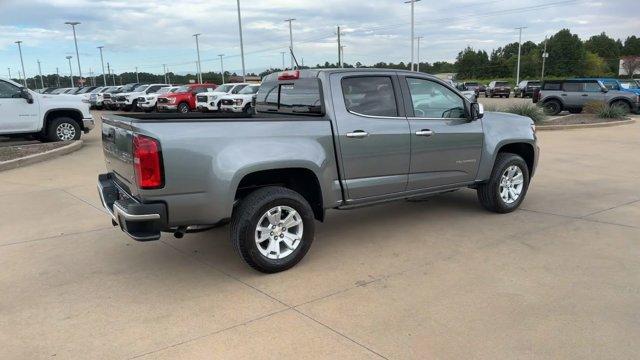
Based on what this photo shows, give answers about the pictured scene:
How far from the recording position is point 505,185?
6.27 metres

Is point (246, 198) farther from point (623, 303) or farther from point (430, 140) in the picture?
point (623, 303)

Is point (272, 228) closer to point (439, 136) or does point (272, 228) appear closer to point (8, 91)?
point (439, 136)

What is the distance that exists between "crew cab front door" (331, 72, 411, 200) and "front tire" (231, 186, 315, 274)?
0.62m

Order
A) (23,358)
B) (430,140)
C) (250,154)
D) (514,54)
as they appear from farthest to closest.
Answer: (514,54)
(430,140)
(250,154)
(23,358)

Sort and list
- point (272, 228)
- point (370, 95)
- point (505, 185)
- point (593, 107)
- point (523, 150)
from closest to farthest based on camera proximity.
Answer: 1. point (272, 228)
2. point (370, 95)
3. point (505, 185)
4. point (523, 150)
5. point (593, 107)

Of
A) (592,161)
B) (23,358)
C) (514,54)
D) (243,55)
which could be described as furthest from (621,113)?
(514,54)

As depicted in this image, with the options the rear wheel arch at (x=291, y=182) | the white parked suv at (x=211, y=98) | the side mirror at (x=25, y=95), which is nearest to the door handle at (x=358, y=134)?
the rear wheel arch at (x=291, y=182)

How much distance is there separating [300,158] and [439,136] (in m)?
1.85

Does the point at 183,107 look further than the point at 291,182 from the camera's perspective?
Yes

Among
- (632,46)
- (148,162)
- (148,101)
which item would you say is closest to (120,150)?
(148,162)

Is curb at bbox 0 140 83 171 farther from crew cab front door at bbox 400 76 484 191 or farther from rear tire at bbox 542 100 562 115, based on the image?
rear tire at bbox 542 100 562 115

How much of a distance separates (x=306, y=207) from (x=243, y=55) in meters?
36.0

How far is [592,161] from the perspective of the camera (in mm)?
10078

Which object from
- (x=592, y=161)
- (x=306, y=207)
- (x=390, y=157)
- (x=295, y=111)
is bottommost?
(x=592, y=161)
